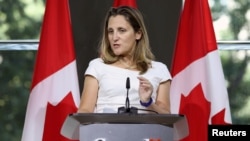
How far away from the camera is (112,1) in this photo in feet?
15.8

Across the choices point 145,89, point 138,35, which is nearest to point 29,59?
point 138,35

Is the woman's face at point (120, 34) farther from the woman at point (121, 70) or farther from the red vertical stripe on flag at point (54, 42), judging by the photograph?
the red vertical stripe on flag at point (54, 42)

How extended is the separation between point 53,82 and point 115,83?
124cm

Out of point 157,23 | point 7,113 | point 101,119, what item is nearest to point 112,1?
point 157,23

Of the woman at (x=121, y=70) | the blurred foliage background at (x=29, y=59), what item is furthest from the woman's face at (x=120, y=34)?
the blurred foliage background at (x=29, y=59)

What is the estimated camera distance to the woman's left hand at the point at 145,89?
8.36 ft

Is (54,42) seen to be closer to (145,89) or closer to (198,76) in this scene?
(198,76)

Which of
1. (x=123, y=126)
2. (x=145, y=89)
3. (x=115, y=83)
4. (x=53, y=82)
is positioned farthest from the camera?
(x=53, y=82)

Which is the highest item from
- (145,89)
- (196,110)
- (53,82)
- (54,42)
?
(54,42)

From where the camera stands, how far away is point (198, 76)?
4125 mm

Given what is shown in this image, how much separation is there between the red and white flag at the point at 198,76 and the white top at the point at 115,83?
1103 millimetres

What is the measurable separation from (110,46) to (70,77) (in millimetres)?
1141

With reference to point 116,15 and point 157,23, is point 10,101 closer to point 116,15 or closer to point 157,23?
point 157,23

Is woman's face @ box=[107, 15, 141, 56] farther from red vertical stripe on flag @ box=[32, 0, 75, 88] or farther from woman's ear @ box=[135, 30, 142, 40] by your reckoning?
red vertical stripe on flag @ box=[32, 0, 75, 88]
